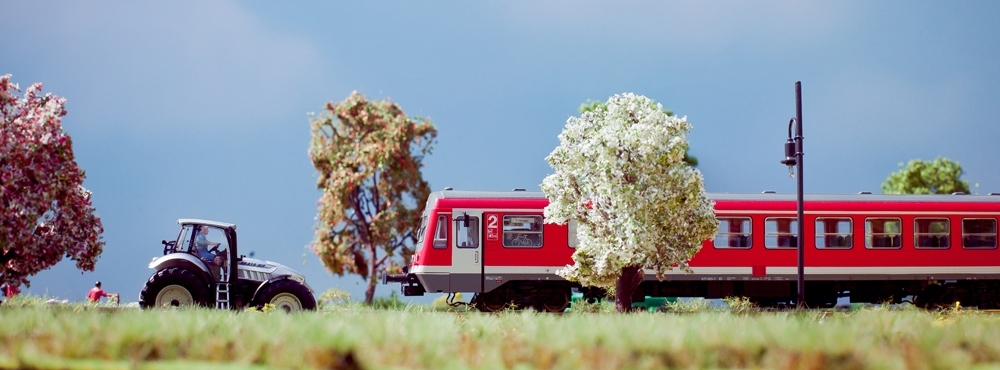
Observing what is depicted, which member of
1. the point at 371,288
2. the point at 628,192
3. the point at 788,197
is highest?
the point at 788,197

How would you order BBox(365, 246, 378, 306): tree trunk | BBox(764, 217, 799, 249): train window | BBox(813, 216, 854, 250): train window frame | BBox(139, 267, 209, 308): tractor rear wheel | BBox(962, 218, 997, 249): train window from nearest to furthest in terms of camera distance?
BBox(139, 267, 209, 308): tractor rear wheel, BBox(764, 217, 799, 249): train window, BBox(813, 216, 854, 250): train window frame, BBox(962, 218, 997, 249): train window, BBox(365, 246, 378, 306): tree trunk

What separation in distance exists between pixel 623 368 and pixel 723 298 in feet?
46.2

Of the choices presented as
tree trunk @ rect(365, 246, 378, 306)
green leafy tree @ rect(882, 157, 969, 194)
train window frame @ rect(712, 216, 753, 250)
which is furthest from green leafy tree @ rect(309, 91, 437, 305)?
green leafy tree @ rect(882, 157, 969, 194)

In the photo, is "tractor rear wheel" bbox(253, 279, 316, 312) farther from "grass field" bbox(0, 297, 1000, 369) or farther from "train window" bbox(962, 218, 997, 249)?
"train window" bbox(962, 218, 997, 249)

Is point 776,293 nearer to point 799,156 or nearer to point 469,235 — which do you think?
point 799,156

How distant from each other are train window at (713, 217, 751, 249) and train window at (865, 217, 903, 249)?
294cm

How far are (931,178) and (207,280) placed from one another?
29359 mm

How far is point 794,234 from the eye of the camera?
21.5 meters

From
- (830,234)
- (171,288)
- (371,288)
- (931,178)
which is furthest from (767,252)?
(931,178)

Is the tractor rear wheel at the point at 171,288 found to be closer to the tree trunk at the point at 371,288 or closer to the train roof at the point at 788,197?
the train roof at the point at 788,197

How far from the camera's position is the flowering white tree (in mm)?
15969

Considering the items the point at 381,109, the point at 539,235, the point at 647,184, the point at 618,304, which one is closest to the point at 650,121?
the point at 647,184

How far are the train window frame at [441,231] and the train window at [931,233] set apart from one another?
425 inches

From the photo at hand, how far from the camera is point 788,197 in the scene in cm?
2167
